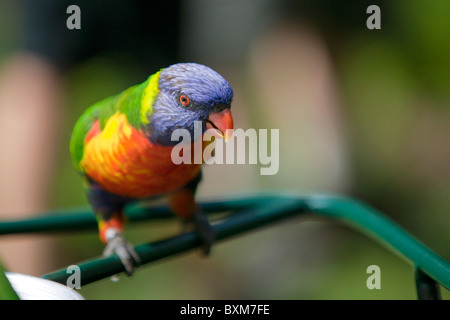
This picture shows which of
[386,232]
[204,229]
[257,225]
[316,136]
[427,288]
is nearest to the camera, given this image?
[427,288]

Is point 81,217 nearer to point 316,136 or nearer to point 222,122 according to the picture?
point 222,122

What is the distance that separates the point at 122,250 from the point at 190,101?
45cm

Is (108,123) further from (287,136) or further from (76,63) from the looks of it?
(287,136)

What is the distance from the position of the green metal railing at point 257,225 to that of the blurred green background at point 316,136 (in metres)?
1.08

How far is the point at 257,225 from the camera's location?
1372mm

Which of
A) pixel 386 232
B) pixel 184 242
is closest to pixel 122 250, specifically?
pixel 184 242

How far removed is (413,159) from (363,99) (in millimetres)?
434

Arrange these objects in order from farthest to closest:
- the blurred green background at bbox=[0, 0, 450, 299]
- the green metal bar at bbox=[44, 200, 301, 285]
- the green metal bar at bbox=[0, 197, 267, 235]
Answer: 1. the blurred green background at bbox=[0, 0, 450, 299]
2. the green metal bar at bbox=[0, 197, 267, 235]
3. the green metal bar at bbox=[44, 200, 301, 285]

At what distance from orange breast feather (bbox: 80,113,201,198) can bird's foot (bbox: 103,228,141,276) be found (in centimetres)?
13

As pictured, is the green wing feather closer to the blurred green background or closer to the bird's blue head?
the bird's blue head

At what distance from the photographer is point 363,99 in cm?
296

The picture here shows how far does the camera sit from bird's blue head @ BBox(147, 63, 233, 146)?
1.04m

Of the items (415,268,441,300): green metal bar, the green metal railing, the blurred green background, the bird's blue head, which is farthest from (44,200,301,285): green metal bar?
the blurred green background

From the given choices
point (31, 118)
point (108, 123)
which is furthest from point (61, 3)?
point (108, 123)
